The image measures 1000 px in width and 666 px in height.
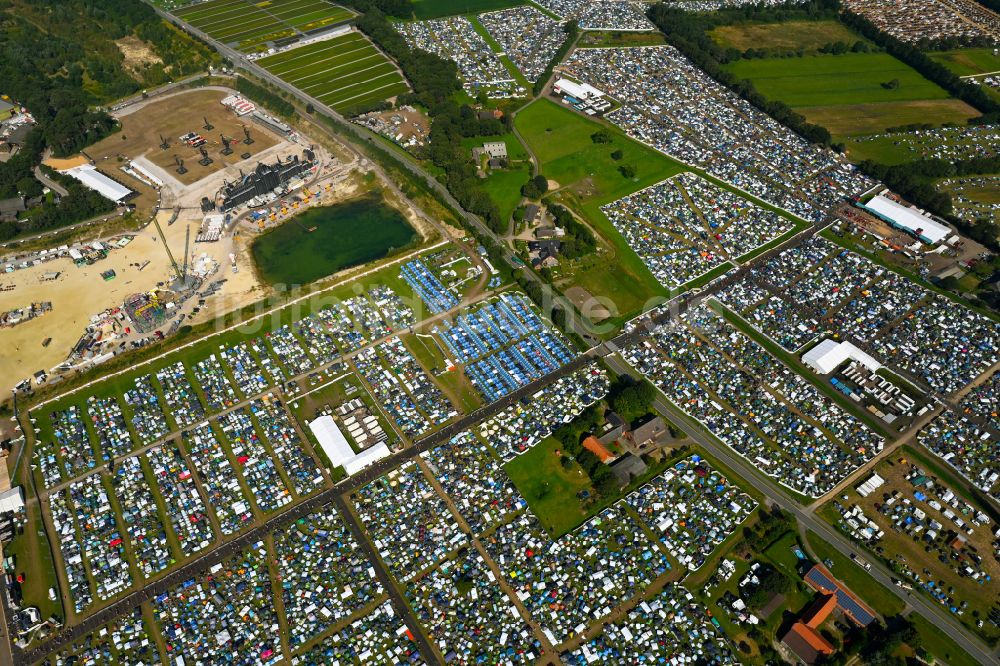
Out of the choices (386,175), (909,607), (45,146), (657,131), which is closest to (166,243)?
(386,175)

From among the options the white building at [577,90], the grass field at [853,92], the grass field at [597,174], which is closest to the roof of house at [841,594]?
the grass field at [597,174]

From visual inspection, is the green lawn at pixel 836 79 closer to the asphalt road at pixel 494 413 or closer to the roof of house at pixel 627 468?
the asphalt road at pixel 494 413

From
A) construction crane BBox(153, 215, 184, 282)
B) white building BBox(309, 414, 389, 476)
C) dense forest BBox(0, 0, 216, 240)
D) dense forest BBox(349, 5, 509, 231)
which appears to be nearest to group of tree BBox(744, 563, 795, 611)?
white building BBox(309, 414, 389, 476)

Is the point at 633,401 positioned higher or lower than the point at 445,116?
lower

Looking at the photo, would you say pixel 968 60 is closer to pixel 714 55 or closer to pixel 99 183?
pixel 714 55

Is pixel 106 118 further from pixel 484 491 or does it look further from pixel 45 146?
pixel 484 491

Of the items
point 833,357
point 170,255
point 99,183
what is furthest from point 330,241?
point 833,357

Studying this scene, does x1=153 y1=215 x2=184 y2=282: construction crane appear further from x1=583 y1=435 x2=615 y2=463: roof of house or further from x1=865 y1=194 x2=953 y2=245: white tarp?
x1=865 y1=194 x2=953 y2=245: white tarp
